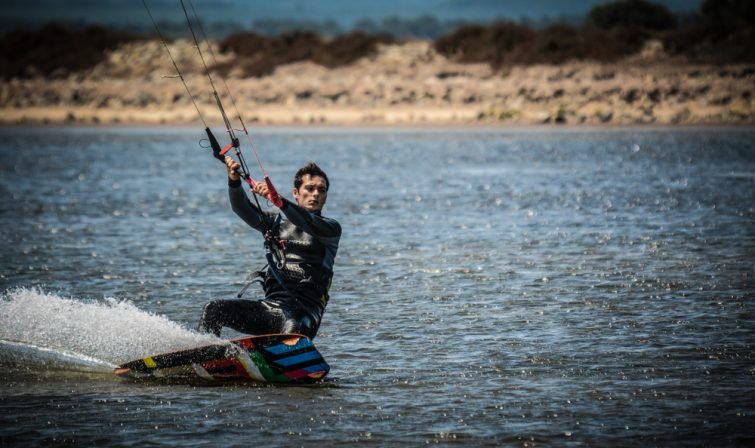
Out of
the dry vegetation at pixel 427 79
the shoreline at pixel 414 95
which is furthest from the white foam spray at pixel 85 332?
the shoreline at pixel 414 95

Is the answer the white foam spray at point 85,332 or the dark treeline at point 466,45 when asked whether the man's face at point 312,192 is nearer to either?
the white foam spray at point 85,332

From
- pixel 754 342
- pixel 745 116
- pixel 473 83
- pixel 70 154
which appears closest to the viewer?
pixel 754 342

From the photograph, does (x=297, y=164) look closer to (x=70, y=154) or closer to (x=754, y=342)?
(x=70, y=154)

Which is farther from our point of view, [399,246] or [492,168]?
[492,168]

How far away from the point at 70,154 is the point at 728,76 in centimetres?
2962

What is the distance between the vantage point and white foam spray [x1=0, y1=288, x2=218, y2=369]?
1065cm

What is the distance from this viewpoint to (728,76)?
56.3 meters

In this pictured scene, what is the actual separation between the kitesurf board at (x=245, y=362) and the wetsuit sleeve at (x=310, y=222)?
0.84m

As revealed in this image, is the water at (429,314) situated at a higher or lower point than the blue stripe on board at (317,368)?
lower

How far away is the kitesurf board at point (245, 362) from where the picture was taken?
9.78 meters

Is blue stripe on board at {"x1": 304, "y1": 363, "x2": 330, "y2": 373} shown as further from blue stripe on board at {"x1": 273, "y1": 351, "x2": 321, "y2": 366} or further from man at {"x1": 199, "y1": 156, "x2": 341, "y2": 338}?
man at {"x1": 199, "y1": 156, "x2": 341, "y2": 338}

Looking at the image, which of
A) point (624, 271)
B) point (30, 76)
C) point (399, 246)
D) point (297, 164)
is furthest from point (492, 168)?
point (30, 76)

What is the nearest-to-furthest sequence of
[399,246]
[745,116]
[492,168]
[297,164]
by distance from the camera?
[399,246], [492,168], [297,164], [745,116]

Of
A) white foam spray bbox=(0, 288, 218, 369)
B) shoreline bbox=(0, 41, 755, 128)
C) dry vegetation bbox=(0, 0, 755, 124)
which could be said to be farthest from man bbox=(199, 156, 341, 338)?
shoreline bbox=(0, 41, 755, 128)
